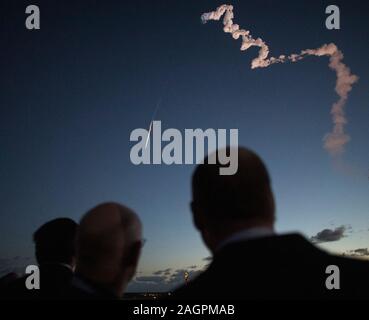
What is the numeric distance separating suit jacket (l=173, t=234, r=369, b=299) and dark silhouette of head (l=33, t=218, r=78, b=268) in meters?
3.05

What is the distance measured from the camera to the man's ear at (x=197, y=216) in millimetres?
3133

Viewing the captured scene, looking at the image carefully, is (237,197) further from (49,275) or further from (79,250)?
(49,275)

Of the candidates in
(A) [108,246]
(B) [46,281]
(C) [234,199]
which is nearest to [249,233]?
(C) [234,199]

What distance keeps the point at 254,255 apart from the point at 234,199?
16.8 inches

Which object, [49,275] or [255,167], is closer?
[255,167]

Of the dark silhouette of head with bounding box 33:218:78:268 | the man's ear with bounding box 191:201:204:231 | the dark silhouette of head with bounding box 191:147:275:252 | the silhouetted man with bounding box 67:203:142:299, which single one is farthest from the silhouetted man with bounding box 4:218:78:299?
the dark silhouette of head with bounding box 191:147:275:252

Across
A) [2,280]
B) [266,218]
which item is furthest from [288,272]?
[2,280]

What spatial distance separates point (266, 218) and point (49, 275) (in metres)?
3.54

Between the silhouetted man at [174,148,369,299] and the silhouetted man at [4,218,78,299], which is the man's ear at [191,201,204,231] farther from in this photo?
the silhouetted man at [4,218,78,299]

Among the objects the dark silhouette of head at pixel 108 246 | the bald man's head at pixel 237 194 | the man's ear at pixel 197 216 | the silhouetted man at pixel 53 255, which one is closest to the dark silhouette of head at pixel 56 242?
the silhouetted man at pixel 53 255

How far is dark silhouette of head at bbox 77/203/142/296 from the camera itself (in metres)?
4.17

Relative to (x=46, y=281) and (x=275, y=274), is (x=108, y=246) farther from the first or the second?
(x=275, y=274)

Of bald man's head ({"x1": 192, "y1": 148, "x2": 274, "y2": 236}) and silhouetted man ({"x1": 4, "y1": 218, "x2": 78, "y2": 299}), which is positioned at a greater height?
bald man's head ({"x1": 192, "y1": 148, "x2": 274, "y2": 236})
